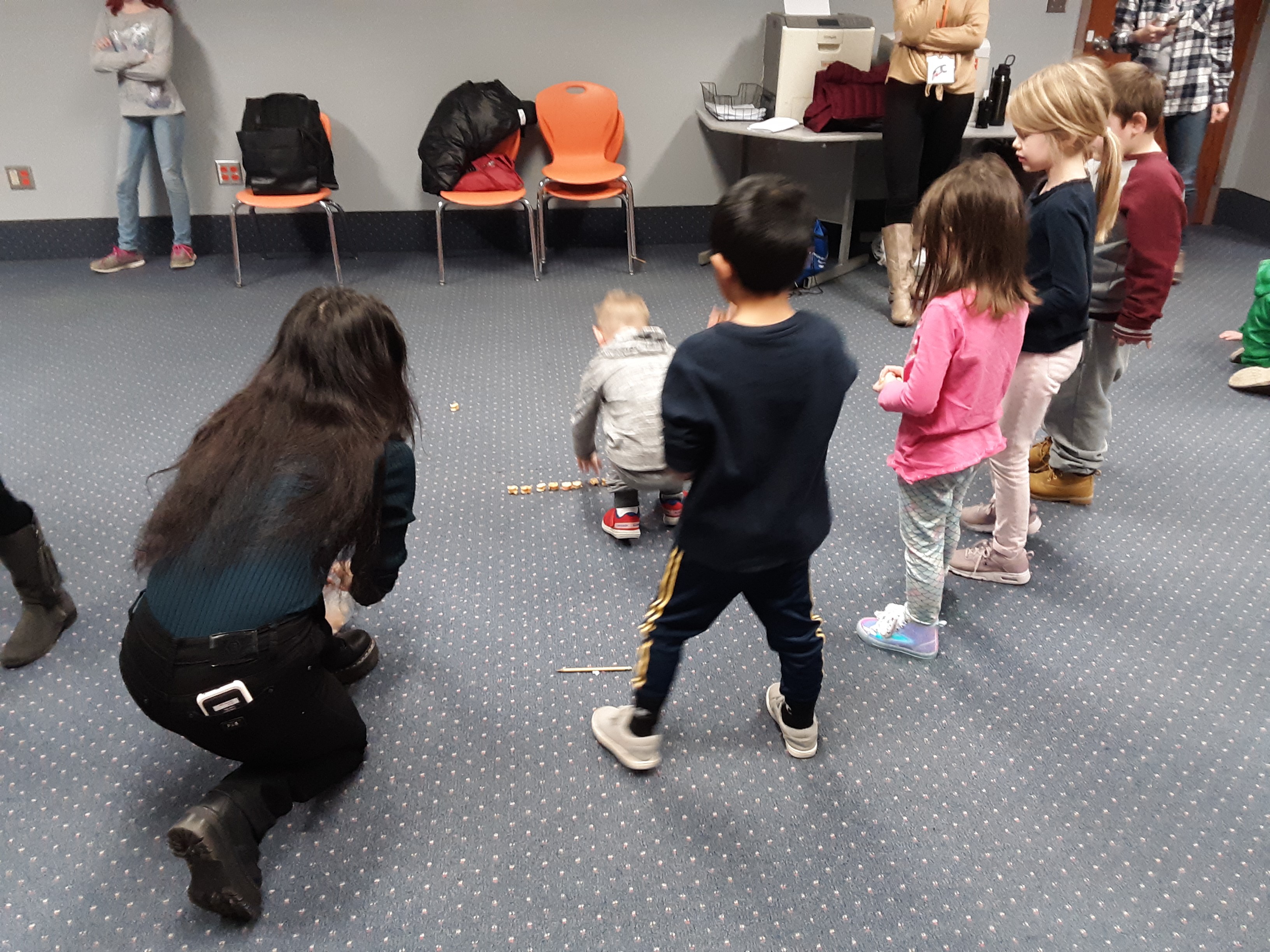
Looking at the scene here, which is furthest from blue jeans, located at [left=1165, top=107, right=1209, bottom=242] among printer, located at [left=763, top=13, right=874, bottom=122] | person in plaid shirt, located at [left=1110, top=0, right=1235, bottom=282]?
printer, located at [left=763, top=13, right=874, bottom=122]

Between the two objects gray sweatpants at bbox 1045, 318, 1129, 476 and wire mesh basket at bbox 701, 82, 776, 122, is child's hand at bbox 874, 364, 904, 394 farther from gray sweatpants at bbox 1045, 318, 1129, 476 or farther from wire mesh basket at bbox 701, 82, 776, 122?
wire mesh basket at bbox 701, 82, 776, 122

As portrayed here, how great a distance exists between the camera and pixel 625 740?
168 centimetres

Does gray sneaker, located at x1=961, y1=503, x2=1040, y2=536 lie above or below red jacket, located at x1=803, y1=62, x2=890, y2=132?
below

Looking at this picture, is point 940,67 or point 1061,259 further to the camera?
point 940,67

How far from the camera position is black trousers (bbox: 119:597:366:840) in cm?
135

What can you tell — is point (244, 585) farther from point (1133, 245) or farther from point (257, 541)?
point (1133, 245)

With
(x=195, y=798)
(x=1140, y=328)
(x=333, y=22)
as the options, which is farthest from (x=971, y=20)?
(x=195, y=798)

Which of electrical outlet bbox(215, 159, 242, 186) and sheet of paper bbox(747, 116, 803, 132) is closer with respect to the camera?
sheet of paper bbox(747, 116, 803, 132)

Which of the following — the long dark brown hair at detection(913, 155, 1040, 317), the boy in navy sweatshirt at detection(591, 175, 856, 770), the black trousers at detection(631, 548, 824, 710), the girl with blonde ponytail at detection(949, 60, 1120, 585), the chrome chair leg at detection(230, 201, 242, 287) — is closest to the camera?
the boy in navy sweatshirt at detection(591, 175, 856, 770)

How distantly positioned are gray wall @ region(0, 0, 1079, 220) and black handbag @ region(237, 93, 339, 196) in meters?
0.22

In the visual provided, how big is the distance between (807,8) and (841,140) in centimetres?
83

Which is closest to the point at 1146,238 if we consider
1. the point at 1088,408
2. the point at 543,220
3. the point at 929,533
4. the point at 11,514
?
the point at 1088,408

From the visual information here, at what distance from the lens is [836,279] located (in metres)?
4.52

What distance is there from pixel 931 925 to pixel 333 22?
15.1 feet
